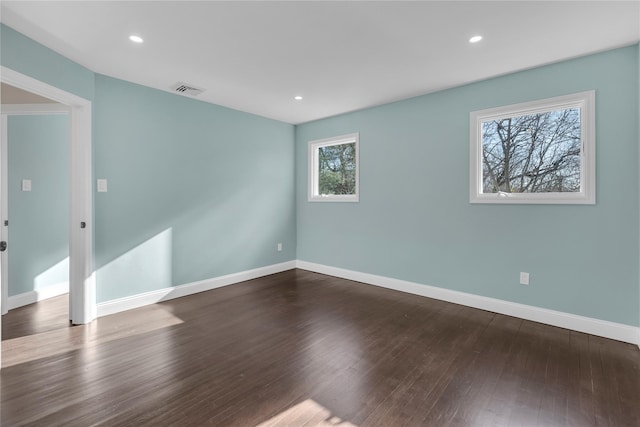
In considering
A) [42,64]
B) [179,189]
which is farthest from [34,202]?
[42,64]

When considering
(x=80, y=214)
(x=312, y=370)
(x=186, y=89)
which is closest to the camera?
(x=312, y=370)

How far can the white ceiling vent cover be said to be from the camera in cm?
350

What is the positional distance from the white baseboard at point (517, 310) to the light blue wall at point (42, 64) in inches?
158

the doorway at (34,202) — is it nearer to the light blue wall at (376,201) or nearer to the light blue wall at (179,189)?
the light blue wall at (179,189)

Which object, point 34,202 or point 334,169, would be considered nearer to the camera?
point 34,202

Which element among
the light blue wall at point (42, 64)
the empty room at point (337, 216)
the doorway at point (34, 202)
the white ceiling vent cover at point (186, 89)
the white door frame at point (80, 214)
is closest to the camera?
the empty room at point (337, 216)

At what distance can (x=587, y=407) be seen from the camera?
1.81 m

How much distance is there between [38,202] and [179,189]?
1733mm

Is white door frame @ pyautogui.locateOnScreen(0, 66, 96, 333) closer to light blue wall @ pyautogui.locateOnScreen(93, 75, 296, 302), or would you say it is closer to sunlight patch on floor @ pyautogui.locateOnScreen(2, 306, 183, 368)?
light blue wall @ pyautogui.locateOnScreen(93, 75, 296, 302)

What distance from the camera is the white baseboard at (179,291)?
3.29 metres

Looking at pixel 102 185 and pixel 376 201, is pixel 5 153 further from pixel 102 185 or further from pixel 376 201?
pixel 376 201

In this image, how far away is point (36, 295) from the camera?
143 inches

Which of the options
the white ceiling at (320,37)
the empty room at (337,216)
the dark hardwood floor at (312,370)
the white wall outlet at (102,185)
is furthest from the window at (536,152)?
the white wall outlet at (102,185)

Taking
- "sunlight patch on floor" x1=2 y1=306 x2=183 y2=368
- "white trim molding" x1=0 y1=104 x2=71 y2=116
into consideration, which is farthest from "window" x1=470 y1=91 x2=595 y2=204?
"white trim molding" x1=0 y1=104 x2=71 y2=116
